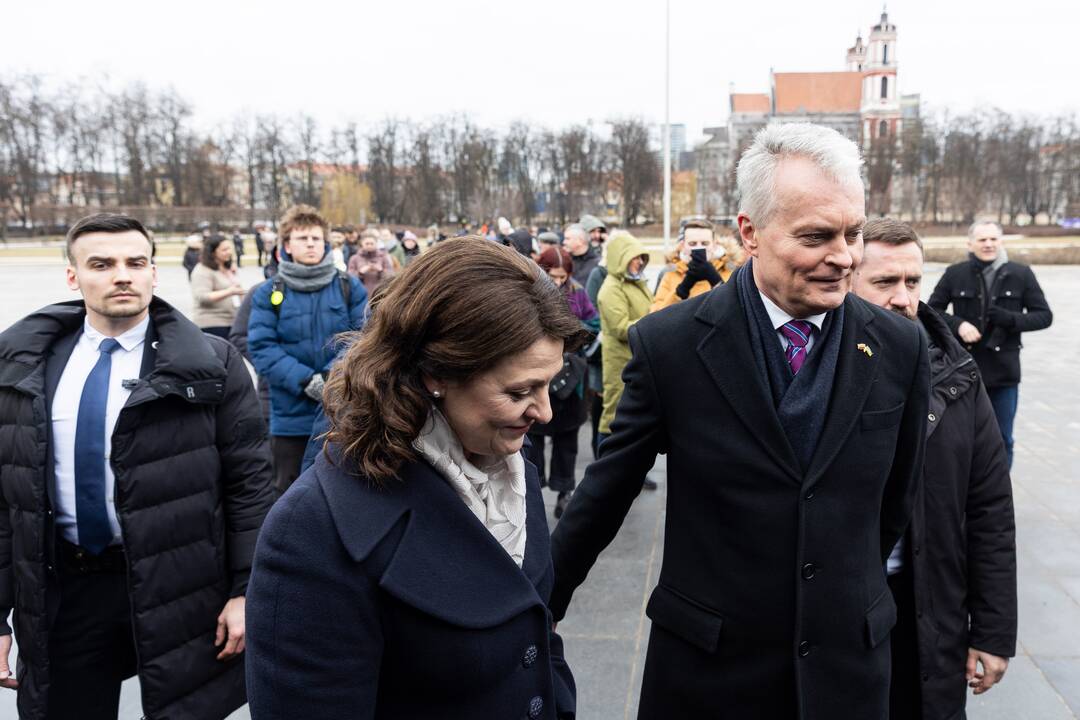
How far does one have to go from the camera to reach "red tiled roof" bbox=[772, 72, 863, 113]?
307ft

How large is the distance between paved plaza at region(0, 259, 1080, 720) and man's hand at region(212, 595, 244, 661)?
96cm

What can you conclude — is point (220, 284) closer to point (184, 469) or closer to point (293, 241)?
point (293, 241)

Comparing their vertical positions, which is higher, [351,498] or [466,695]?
[351,498]

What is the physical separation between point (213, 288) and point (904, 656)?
6877 mm

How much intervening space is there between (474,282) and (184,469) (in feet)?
5.41

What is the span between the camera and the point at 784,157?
6.21 feet

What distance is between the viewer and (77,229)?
109 inches

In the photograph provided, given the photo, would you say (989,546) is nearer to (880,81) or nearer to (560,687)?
(560,687)

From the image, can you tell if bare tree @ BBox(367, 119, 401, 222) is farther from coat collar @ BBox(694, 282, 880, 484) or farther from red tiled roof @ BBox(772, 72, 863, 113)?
coat collar @ BBox(694, 282, 880, 484)

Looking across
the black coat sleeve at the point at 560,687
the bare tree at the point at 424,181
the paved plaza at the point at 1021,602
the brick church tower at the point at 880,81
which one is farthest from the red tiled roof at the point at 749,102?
the black coat sleeve at the point at 560,687

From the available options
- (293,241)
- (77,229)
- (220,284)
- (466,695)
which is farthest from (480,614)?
(220,284)

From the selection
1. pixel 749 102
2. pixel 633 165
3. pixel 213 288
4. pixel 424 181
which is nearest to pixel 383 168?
pixel 424 181

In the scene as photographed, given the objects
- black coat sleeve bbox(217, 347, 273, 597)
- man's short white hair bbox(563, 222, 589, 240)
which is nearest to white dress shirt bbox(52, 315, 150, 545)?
black coat sleeve bbox(217, 347, 273, 597)

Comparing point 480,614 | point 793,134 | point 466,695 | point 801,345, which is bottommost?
point 466,695
